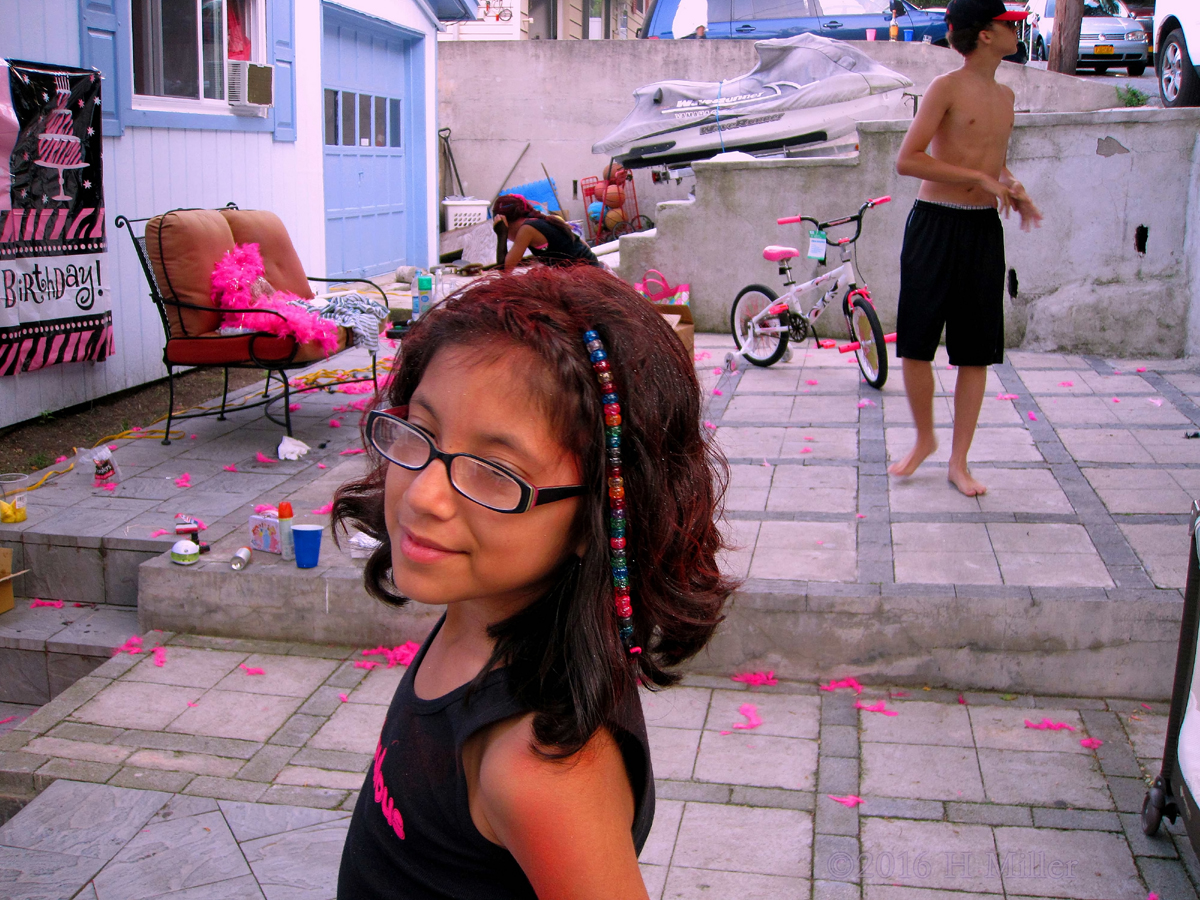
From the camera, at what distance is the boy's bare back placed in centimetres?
484

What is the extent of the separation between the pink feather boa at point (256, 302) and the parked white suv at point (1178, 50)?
8174 millimetres

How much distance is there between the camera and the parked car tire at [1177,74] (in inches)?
405

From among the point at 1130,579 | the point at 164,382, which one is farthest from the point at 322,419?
the point at 1130,579

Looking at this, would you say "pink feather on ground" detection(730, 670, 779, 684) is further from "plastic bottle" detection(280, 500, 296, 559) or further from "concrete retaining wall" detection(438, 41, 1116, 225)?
"concrete retaining wall" detection(438, 41, 1116, 225)

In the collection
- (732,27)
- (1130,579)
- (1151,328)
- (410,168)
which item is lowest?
(1130,579)

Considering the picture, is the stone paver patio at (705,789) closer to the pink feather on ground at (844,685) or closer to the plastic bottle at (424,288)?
the pink feather on ground at (844,685)

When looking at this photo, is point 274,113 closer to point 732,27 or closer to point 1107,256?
point 1107,256

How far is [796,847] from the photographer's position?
9.66ft

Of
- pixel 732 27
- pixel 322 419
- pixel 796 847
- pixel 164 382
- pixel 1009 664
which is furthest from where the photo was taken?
pixel 732 27

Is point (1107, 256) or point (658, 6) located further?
point (658, 6)

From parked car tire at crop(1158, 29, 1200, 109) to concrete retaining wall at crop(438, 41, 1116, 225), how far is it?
459 cm

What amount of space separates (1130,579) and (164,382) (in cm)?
607

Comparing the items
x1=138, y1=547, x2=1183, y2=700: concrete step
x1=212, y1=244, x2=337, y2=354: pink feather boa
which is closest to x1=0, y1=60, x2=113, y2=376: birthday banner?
x1=212, y1=244, x2=337, y2=354: pink feather boa

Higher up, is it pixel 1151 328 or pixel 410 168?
pixel 410 168
